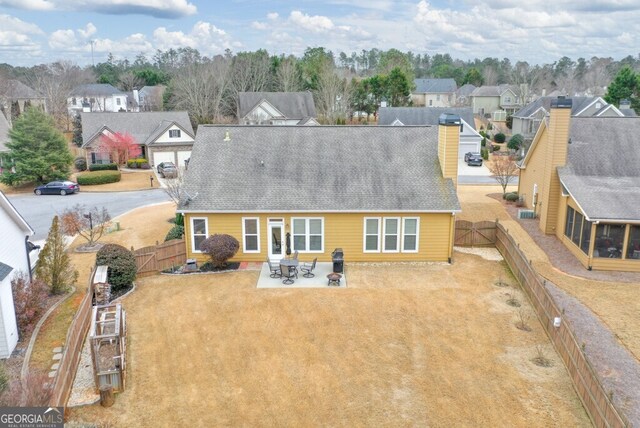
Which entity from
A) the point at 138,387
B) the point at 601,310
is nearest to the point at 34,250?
the point at 138,387

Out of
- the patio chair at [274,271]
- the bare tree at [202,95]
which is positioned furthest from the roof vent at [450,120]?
the bare tree at [202,95]

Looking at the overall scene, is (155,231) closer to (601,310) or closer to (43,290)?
(43,290)

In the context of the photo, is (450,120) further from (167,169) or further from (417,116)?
(417,116)

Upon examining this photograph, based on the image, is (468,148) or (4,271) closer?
(4,271)

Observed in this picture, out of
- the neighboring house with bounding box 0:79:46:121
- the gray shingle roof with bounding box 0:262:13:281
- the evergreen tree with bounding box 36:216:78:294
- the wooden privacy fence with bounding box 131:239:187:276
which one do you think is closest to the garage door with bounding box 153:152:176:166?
the wooden privacy fence with bounding box 131:239:187:276

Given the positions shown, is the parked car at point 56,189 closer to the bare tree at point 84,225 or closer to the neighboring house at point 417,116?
the bare tree at point 84,225

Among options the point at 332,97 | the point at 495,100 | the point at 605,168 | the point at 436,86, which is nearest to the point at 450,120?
the point at 605,168
